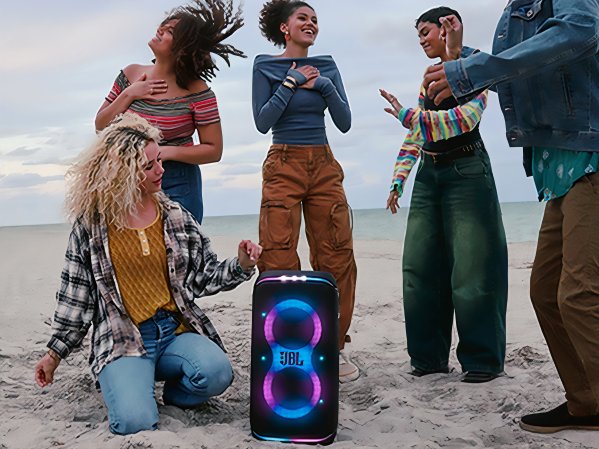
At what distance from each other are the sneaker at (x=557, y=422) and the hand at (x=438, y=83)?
1305mm

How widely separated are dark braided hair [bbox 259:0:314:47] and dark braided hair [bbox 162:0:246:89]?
0.68ft

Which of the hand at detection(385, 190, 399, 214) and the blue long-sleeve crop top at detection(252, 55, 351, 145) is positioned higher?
the blue long-sleeve crop top at detection(252, 55, 351, 145)

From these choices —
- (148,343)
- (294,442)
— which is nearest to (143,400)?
(148,343)

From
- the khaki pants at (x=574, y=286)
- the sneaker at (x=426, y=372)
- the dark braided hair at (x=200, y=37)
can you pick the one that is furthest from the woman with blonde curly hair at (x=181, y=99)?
the khaki pants at (x=574, y=286)

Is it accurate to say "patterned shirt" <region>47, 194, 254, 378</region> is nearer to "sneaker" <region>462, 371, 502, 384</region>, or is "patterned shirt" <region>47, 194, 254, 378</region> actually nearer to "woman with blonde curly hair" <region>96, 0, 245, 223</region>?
"woman with blonde curly hair" <region>96, 0, 245, 223</region>

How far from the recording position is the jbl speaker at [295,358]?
2.50 metres

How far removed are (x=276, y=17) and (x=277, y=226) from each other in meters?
1.11

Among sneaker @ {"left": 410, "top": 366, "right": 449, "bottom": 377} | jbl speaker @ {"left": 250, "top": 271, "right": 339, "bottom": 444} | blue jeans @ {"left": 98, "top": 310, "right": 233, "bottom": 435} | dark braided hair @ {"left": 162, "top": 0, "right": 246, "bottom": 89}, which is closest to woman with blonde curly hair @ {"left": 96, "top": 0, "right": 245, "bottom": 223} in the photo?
dark braided hair @ {"left": 162, "top": 0, "right": 246, "bottom": 89}

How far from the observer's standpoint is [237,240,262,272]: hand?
2.71 m

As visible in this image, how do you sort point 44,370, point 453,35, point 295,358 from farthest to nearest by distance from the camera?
point 453,35 → point 44,370 → point 295,358

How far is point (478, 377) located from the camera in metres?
3.30

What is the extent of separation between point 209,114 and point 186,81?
0.63ft

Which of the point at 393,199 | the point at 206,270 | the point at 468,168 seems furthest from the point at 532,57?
the point at 206,270

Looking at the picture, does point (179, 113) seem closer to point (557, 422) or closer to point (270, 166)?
point (270, 166)
